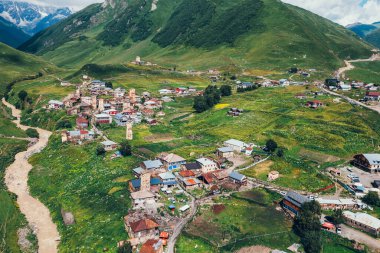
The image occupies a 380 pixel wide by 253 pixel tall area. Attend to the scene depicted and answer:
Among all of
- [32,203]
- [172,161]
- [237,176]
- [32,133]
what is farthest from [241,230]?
[32,133]

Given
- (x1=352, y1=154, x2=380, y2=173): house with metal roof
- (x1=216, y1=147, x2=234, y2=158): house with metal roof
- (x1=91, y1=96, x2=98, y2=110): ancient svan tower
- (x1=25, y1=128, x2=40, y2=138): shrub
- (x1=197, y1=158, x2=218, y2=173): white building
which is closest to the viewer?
(x1=197, y1=158, x2=218, y2=173): white building

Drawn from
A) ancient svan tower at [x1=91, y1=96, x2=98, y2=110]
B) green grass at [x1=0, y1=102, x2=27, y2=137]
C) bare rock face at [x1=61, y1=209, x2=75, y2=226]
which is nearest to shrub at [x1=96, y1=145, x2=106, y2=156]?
bare rock face at [x1=61, y1=209, x2=75, y2=226]

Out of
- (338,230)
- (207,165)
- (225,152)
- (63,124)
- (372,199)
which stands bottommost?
(63,124)

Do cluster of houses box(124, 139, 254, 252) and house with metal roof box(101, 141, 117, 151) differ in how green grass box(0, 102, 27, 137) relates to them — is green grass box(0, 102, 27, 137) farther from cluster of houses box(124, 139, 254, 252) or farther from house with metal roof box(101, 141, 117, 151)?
cluster of houses box(124, 139, 254, 252)

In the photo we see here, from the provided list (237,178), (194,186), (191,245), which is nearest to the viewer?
(191,245)

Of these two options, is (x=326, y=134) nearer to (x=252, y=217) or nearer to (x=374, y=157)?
(x=374, y=157)

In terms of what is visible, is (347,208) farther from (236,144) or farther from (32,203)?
(32,203)

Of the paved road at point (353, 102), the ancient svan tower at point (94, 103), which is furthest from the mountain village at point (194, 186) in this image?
the paved road at point (353, 102)
